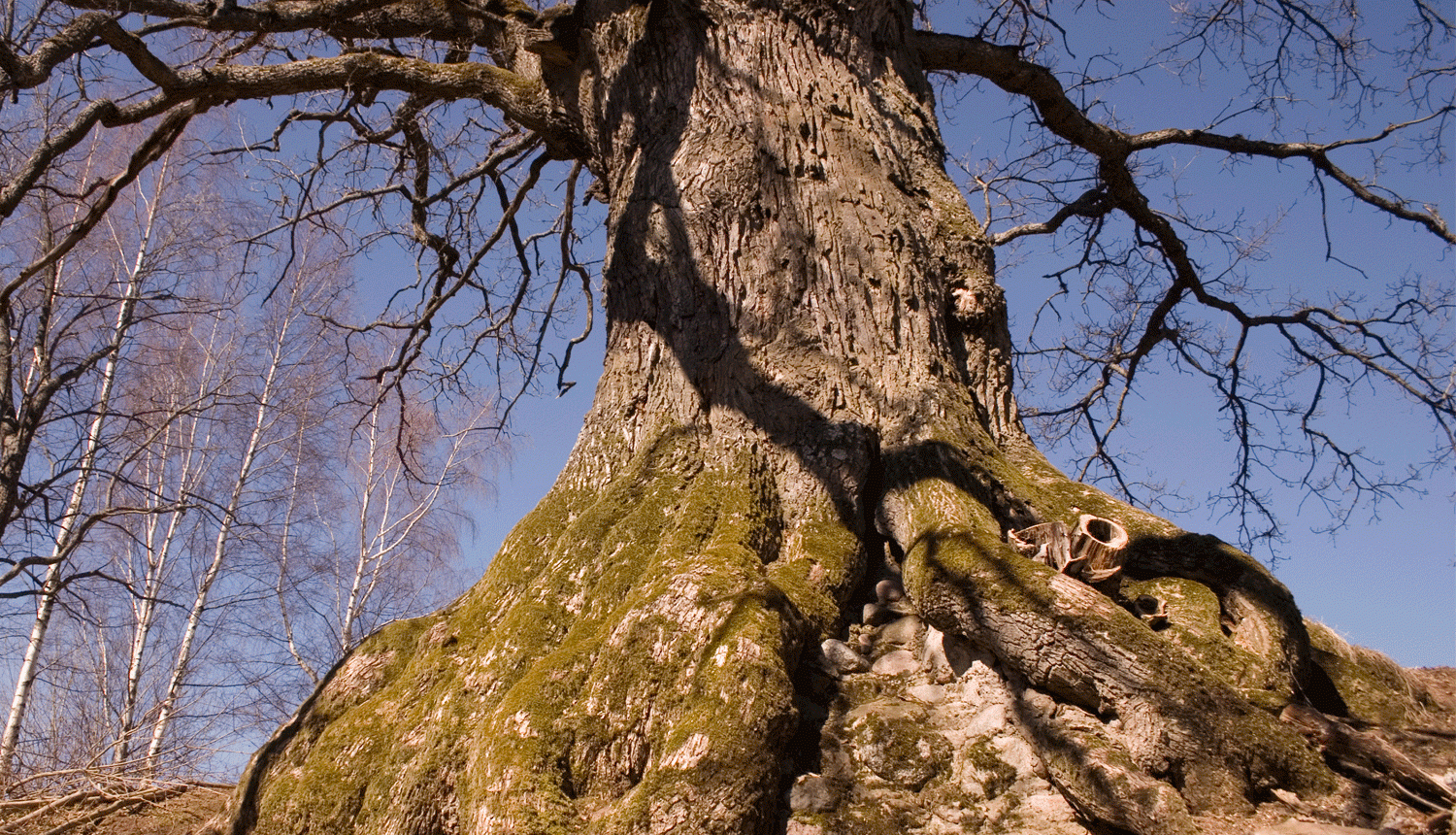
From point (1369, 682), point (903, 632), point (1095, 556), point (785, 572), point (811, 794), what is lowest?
point (811, 794)

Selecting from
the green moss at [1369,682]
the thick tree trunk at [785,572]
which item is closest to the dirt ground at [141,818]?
the thick tree trunk at [785,572]

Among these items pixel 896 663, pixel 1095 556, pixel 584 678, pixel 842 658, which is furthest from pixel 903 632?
pixel 584 678

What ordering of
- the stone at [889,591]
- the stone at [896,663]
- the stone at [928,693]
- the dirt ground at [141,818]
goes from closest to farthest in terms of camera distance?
the stone at [928,693], the stone at [896,663], the stone at [889,591], the dirt ground at [141,818]

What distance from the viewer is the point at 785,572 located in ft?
9.73

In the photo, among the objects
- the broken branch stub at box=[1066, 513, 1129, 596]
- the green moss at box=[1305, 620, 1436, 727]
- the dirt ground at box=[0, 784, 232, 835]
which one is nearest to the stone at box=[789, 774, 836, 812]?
the broken branch stub at box=[1066, 513, 1129, 596]

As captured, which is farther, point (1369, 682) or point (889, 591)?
point (889, 591)

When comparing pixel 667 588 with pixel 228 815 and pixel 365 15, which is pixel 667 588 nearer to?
pixel 228 815

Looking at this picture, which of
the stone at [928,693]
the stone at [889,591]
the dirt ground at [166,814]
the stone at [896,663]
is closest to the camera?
the stone at [928,693]

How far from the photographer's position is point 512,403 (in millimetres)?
6891

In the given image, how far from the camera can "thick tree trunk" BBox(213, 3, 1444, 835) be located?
236 cm

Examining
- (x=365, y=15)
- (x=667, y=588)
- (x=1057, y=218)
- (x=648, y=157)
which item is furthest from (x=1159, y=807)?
(x=365, y=15)

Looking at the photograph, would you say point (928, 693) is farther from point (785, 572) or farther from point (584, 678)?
point (584, 678)

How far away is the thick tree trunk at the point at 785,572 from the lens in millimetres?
2357

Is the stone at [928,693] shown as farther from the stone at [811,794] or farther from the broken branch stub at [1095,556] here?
the broken branch stub at [1095,556]
